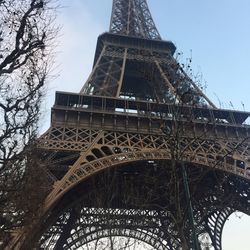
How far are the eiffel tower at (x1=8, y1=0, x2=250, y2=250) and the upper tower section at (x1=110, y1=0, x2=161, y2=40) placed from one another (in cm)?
302

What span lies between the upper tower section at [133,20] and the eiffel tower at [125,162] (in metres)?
3.02

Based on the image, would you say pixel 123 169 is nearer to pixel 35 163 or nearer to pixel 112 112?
pixel 112 112

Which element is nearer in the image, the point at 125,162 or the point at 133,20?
the point at 125,162

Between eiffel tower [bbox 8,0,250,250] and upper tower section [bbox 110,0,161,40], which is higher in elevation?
upper tower section [bbox 110,0,161,40]

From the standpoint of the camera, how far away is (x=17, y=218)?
35.3 ft

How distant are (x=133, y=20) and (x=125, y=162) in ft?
60.1

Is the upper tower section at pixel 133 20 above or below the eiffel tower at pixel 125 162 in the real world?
above

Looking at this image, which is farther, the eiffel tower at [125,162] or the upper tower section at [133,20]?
the upper tower section at [133,20]

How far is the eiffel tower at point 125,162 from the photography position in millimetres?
17781

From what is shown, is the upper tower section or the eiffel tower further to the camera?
the upper tower section

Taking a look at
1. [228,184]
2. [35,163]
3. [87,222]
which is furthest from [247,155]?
[35,163]

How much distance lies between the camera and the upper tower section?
32281 mm

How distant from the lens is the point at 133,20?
112ft

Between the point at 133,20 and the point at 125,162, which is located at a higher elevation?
the point at 133,20
